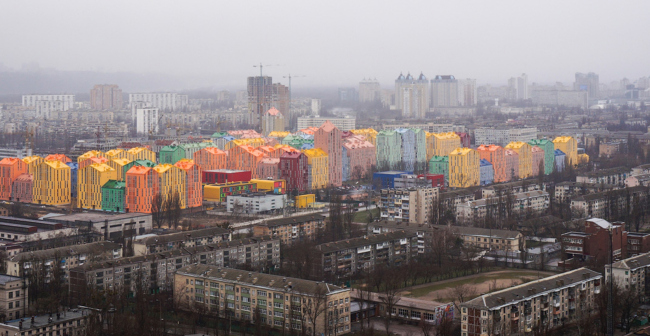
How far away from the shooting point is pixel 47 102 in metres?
45.1

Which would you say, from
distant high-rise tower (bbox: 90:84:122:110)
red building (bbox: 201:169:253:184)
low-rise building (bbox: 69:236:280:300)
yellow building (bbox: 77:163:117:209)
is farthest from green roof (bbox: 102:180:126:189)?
distant high-rise tower (bbox: 90:84:122:110)

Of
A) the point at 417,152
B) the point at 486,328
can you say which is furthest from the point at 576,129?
the point at 486,328

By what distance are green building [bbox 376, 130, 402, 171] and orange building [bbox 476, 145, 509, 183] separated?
2796 millimetres

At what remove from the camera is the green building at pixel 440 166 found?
2016 cm

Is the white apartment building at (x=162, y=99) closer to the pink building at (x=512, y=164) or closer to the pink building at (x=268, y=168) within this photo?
the pink building at (x=268, y=168)

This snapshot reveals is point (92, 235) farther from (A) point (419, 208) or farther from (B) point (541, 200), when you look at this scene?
(B) point (541, 200)

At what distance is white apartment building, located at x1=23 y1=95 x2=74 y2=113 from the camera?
4456 cm

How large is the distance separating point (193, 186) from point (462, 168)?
248 inches

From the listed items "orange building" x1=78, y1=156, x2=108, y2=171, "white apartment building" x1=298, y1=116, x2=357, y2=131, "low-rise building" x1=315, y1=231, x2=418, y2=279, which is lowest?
"low-rise building" x1=315, y1=231, x2=418, y2=279

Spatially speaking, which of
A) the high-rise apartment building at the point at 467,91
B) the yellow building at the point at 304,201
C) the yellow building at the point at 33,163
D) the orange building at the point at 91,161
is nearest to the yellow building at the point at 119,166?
the orange building at the point at 91,161

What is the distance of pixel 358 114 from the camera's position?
4459cm

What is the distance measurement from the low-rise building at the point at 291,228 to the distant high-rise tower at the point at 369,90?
122 feet

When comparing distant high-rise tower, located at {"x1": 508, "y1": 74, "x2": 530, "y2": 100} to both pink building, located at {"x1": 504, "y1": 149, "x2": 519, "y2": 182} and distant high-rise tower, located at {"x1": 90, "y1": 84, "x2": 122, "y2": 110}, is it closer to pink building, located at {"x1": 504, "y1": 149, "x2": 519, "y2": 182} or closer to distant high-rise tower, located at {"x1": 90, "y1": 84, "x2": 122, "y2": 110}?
distant high-rise tower, located at {"x1": 90, "y1": 84, "x2": 122, "y2": 110}

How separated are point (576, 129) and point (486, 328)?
26.4 m
